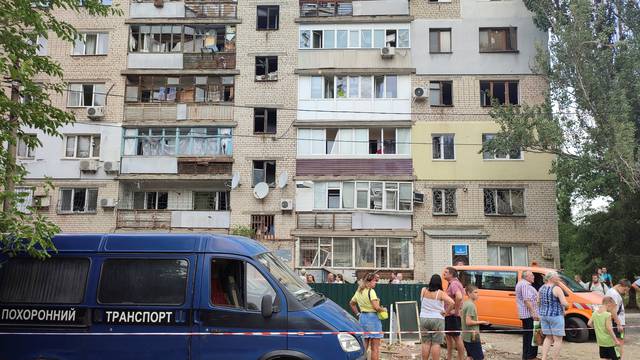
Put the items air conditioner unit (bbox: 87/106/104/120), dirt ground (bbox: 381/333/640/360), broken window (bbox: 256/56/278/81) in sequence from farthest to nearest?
broken window (bbox: 256/56/278/81) < air conditioner unit (bbox: 87/106/104/120) < dirt ground (bbox: 381/333/640/360)

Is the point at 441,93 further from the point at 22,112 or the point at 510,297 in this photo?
the point at 22,112

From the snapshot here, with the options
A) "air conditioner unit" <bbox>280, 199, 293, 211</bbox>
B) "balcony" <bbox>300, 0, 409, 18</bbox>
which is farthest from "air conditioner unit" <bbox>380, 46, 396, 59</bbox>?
"air conditioner unit" <bbox>280, 199, 293, 211</bbox>

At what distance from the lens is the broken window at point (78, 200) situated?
2619 cm

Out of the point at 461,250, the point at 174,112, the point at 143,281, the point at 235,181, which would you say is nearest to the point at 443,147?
the point at 461,250

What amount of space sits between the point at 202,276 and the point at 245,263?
2.00 ft

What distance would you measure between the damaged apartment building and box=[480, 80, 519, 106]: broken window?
0.23 ft

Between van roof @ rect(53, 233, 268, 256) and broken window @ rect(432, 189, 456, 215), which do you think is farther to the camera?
broken window @ rect(432, 189, 456, 215)

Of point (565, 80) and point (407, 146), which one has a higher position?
point (565, 80)

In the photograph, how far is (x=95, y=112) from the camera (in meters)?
26.4

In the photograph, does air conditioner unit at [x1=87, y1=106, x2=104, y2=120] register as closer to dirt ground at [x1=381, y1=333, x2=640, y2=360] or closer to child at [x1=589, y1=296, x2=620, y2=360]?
dirt ground at [x1=381, y1=333, x2=640, y2=360]

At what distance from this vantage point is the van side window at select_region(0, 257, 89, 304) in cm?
736

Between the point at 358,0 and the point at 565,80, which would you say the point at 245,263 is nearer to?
the point at 565,80

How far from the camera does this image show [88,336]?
7.12 meters

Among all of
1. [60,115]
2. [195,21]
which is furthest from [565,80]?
[60,115]
